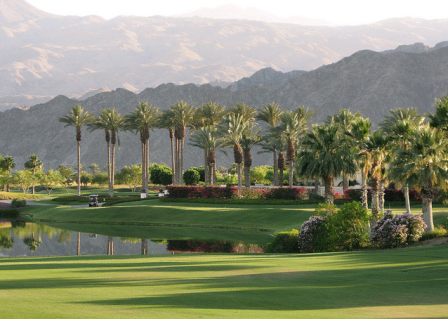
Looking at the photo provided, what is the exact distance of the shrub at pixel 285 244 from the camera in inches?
1137

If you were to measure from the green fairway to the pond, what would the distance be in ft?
52.1

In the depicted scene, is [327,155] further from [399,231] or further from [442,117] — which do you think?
[399,231]

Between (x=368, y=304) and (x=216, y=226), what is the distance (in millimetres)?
36189

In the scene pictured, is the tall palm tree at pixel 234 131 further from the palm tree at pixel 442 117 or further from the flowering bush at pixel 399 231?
the flowering bush at pixel 399 231

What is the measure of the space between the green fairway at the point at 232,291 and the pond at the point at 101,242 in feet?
52.1

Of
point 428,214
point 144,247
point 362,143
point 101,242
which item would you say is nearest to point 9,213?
point 101,242

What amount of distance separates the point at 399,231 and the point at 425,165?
506cm

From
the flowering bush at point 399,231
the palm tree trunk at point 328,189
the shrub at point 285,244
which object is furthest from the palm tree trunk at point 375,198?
the palm tree trunk at point 328,189

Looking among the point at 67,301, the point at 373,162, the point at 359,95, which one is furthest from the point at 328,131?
the point at 359,95

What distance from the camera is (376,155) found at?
31.7m

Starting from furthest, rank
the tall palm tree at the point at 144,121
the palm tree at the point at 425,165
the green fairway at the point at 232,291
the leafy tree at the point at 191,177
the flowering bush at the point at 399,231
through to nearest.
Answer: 1. the leafy tree at the point at 191,177
2. the tall palm tree at the point at 144,121
3. the palm tree at the point at 425,165
4. the flowering bush at the point at 399,231
5. the green fairway at the point at 232,291

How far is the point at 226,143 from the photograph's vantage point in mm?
71875

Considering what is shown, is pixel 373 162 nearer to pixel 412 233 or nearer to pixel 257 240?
pixel 412 233

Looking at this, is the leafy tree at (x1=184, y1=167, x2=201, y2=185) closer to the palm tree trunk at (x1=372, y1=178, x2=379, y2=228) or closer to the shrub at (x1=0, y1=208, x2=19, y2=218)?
the shrub at (x1=0, y1=208, x2=19, y2=218)
